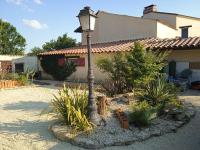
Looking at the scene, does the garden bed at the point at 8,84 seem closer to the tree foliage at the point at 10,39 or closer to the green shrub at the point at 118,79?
the green shrub at the point at 118,79

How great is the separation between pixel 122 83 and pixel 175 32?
49.3ft

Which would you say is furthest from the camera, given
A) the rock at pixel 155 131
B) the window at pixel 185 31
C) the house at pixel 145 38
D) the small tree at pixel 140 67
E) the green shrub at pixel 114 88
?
the window at pixel 185 31

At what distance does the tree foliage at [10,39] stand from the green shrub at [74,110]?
44757 mm

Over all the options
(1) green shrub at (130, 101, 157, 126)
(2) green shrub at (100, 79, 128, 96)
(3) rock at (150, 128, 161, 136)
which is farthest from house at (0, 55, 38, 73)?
(3) rock at (150, 128, 161, 136)

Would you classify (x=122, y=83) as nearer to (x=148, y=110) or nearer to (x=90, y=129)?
(x=148, y=110)

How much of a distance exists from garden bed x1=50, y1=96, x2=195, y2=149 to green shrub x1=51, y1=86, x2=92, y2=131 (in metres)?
0.20

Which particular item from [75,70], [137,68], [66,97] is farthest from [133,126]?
[75,70]

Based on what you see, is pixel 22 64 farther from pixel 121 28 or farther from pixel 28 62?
pixel 121 28

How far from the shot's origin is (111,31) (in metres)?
25.1

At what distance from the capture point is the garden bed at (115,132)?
597cm

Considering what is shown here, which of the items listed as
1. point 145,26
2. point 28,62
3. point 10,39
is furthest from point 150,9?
point 10,39

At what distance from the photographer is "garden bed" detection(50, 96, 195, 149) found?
597cm

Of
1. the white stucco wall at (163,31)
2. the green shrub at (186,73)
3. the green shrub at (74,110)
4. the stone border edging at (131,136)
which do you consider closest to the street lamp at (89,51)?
the green shrub at (74,110)

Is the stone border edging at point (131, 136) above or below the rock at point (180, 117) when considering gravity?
below
